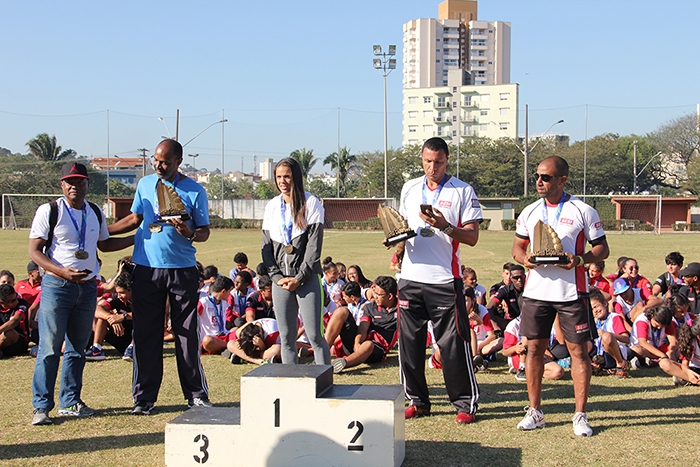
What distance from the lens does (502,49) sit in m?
150

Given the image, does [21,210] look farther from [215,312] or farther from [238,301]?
[215,312]

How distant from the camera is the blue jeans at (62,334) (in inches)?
222

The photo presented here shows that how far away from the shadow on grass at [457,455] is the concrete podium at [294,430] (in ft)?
1.39

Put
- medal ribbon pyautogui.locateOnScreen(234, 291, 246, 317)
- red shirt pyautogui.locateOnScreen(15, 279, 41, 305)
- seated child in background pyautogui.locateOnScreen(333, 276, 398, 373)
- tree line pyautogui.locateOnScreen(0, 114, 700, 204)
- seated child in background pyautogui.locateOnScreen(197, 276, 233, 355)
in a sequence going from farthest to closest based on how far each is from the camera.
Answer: tree line pyautogui.locateOnScreen(0, 114, 700, 204)
red shirt pyautogui.locateOnScreen(15, 279, 41, 305)
medal ribbon pyautogui.locateOnScreen(234, 291, 246, 317)
seated child in background pyautogui.locateOnScreen(197, 276, 233, 355)
seated child in background pyautogui.locateOnScreen(333, 276, 398, 373)

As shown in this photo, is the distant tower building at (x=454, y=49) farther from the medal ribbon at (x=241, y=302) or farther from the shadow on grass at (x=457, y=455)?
the shadow on grass at (x=457, y=455)

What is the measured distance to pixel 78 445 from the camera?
16.7 ft

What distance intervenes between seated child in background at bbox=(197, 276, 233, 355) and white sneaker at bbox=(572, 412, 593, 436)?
4650 millimetres

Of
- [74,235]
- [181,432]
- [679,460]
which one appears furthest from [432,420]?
[74,235]

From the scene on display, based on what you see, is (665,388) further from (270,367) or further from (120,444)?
(120,444)

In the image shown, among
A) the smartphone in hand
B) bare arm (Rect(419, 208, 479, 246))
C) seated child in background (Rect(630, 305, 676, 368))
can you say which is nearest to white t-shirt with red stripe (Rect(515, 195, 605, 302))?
bare arm (Rect(419, 208, 479, 246))

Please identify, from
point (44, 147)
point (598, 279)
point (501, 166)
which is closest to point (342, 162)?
point (501, 166)

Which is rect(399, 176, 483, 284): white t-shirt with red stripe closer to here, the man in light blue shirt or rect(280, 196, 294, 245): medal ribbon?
rect(280, 196, 294, 245): medal ribbon

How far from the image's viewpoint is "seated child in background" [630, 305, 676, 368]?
7.60 metres

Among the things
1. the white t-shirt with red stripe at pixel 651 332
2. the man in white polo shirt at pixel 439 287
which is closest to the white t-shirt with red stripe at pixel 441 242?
the man in white polo shirt at pixel 439 287
